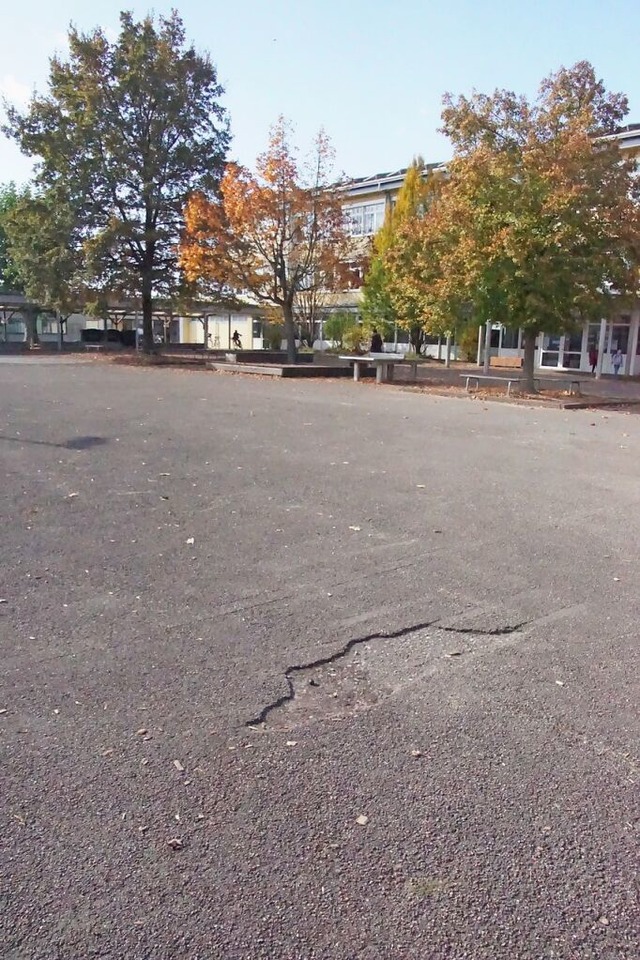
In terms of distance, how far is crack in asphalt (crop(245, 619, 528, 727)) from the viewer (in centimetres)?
339

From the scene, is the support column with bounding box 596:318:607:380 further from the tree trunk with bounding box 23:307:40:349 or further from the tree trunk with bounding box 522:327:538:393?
the tree trunk with bounding box 23:307:40:349

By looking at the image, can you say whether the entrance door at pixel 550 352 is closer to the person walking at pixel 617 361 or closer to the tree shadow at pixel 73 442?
the person walking at pixel 617 361

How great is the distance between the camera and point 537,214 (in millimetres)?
17875

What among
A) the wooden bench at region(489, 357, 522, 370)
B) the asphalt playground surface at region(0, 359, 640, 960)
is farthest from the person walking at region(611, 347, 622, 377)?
the asphalt playground surface at region(0, 359, 640, 960)

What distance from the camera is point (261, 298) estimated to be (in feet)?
98.0

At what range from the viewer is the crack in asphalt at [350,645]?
3.39 meters

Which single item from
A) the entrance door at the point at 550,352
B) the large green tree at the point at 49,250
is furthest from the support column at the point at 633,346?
the large green tree at the point at 49,250

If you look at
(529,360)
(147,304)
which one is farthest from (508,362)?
(147,304)

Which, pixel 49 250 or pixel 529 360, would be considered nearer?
pixel 529 360

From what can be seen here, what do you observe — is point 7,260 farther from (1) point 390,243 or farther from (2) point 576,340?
(2) point 576,340

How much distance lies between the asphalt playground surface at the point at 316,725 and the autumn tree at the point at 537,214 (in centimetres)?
1195

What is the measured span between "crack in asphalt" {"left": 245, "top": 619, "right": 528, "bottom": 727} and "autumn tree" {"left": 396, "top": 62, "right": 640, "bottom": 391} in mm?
15084

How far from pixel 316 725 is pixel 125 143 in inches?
1351

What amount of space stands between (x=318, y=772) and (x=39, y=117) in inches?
1469
